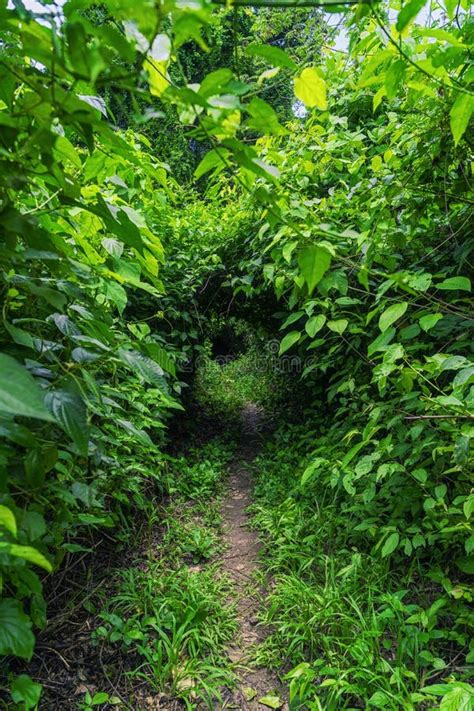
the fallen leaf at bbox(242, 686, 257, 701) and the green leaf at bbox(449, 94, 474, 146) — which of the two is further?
the fallen leaf at bbox(242, 686, 257, 701)

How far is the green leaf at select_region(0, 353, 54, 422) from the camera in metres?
0.37

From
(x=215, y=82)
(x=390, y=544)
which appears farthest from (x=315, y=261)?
(x=390, y=544)

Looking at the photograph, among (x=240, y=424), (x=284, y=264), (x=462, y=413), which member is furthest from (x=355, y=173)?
(x=240, y=424)

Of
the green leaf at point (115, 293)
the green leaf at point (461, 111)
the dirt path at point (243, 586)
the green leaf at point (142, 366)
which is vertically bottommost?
the dirt path at point (243, 586)

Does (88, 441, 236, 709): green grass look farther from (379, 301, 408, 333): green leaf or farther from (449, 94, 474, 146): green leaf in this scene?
(449, 94, 474, 146): green leaf

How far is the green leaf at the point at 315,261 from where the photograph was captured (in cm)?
60

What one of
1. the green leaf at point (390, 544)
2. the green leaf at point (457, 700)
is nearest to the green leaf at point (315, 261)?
the green leaf at point (457, 700)

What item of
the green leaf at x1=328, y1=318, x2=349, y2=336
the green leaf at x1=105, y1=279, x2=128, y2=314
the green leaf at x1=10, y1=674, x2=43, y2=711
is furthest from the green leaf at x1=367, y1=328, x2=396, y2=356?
the green leaf at x1=10, y1=674, x2=43, y2=711

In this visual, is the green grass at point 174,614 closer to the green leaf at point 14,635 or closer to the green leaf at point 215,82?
the green leaf at point 14,635

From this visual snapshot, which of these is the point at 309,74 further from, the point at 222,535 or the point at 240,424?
the point at 240,424

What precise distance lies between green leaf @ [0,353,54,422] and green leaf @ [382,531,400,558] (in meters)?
1.78

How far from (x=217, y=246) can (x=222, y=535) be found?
93.9 inches

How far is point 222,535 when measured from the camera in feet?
9.34

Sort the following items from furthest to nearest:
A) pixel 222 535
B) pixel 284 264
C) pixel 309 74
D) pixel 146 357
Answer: pixel 222 535
pixel 284 264
pixel 146 357
pixel 309 74
